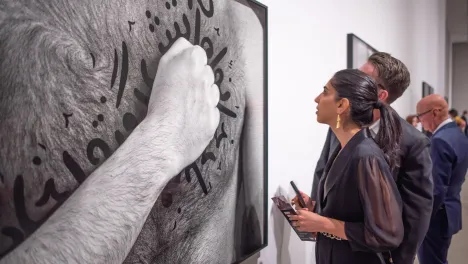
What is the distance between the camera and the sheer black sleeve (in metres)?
1.11

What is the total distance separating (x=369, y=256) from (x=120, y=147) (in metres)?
0.83

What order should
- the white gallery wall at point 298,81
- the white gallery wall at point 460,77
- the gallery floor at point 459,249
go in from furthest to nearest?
the white gallery wall at point 460,77 < the gallery floor at point 459,249 < the white gallery wall at point 298,81

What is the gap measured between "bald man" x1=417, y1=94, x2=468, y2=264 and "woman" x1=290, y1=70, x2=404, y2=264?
4.61 feet

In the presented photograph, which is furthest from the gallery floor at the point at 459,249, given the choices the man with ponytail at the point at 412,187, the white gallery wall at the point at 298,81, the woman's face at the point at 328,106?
the woman's face at the point at 328,106

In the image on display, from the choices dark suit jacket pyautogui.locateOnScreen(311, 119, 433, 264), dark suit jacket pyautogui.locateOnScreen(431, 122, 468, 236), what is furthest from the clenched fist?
dark suit jacket pyautogui.locateOnScreen(431, 122, 468, 236)

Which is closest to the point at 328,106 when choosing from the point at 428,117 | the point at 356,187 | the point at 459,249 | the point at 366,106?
the point at 366,106

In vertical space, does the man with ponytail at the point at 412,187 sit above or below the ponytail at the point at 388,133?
below

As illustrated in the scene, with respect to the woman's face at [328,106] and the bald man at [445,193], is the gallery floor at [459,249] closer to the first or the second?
the bald man at [445,193]

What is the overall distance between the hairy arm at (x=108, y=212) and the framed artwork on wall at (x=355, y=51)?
1695 millimetres

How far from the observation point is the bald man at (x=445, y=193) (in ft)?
8.04

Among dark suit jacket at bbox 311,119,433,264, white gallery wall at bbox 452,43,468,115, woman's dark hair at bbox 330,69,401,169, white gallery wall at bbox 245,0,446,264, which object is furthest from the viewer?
white gallery wall at bbox 452,43,468,115

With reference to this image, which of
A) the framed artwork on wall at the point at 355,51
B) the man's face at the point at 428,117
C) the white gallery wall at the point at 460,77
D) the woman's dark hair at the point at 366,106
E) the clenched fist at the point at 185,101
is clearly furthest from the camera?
the white gallery wall at the point at 460,77

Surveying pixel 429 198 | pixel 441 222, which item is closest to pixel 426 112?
pixel 441 222

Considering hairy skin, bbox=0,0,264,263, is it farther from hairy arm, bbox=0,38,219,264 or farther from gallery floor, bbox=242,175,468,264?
gallery floor, bbox=242,175,468,264
